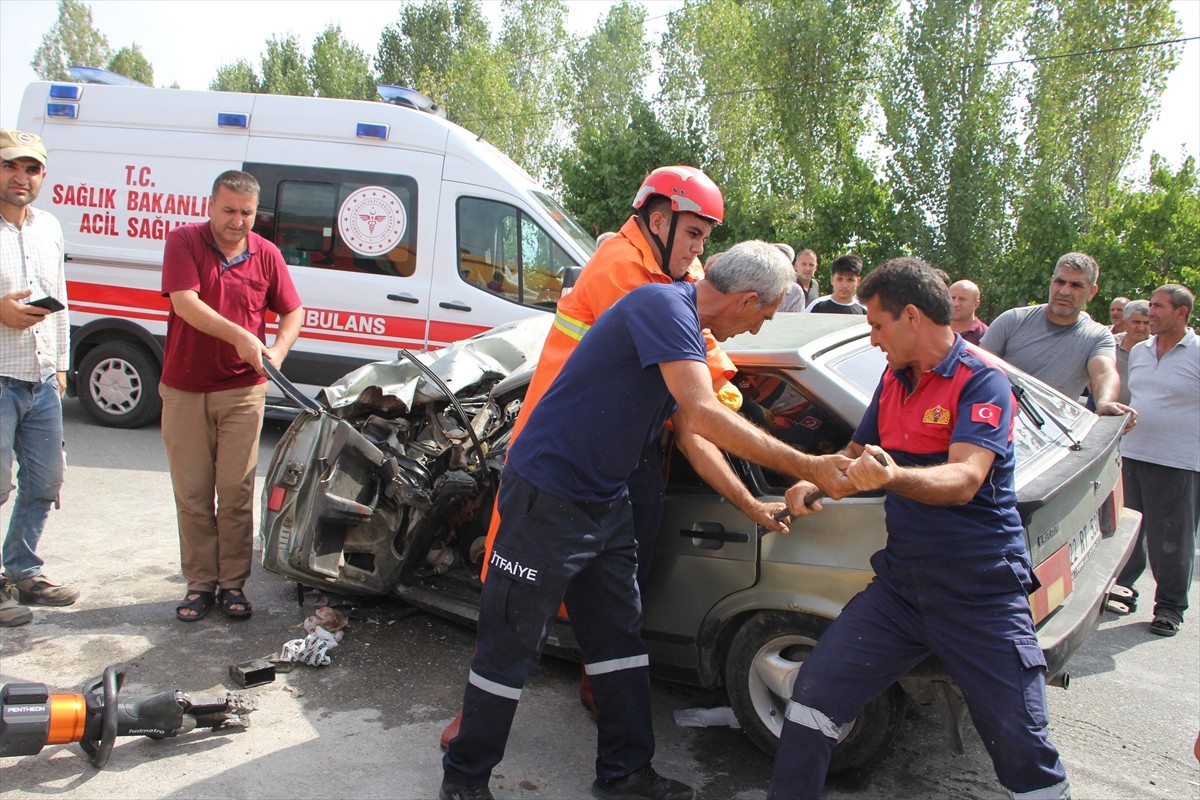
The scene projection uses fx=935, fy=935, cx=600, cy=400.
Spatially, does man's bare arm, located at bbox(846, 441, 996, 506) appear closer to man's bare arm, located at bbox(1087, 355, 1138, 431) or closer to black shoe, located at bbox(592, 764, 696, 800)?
black shoe, located at bbox(592, 764, 696, 800)

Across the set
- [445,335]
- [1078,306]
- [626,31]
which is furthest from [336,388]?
[626,31]

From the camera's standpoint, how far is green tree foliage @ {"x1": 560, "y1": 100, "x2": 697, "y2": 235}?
61.9ft

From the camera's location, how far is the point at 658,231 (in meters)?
3.29

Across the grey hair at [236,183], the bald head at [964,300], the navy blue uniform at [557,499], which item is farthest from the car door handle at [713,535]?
the bald head at [964,300]

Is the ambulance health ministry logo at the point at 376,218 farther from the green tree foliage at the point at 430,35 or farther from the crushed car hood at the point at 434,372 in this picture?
the green tree foliage at the point at 430,35

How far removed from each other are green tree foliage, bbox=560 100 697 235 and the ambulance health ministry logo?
1149 centimetres

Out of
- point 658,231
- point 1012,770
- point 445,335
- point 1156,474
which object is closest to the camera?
point 1012,770

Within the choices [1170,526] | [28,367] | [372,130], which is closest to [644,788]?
[28,367]

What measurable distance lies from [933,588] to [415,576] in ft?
8.05

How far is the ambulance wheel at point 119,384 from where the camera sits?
7.61 metres

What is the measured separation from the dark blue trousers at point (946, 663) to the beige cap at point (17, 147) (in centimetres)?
361

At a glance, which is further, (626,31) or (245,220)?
(626,31)

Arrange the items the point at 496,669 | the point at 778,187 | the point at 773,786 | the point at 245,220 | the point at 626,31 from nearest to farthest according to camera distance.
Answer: the point at 773,786, the point at 496,669, the point at 245,220, the point at 778,187, the point at 626,31

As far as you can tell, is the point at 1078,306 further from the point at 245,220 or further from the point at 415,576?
the point at 245,220
